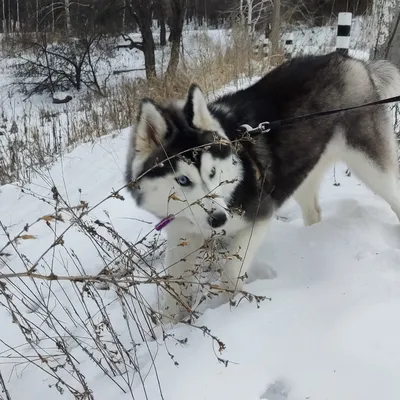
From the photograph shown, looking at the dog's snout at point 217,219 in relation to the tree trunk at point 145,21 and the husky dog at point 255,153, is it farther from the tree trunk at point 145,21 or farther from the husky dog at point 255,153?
the tree trunk at point 145,21

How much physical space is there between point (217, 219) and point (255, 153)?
23.8 inches

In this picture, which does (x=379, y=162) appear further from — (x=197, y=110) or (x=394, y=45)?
(x=394, y=45)

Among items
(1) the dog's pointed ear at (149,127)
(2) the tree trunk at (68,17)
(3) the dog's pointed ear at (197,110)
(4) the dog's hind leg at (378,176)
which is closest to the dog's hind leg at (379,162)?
(4) the dog's hind leg at (378,176)

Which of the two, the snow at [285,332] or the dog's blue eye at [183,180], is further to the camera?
the dog's blue eye at [183,180]

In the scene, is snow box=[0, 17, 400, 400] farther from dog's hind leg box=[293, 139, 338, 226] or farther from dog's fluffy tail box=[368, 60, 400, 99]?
dog's fluffy tail box=[368, 60, 400, 99]

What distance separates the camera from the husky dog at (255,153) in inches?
86.2

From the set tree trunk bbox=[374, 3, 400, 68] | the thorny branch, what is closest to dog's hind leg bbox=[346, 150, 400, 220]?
the thorny branch

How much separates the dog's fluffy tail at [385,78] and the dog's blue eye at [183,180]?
1.53 m

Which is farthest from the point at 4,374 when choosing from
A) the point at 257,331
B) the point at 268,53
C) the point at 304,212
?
the point at 268,53

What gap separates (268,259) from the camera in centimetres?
269

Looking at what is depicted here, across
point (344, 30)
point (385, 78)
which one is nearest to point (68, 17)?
point (344, 30)

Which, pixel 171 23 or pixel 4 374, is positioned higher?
pixel 171 23

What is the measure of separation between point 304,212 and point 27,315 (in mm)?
1886

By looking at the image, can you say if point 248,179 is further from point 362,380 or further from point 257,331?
point 362,380
